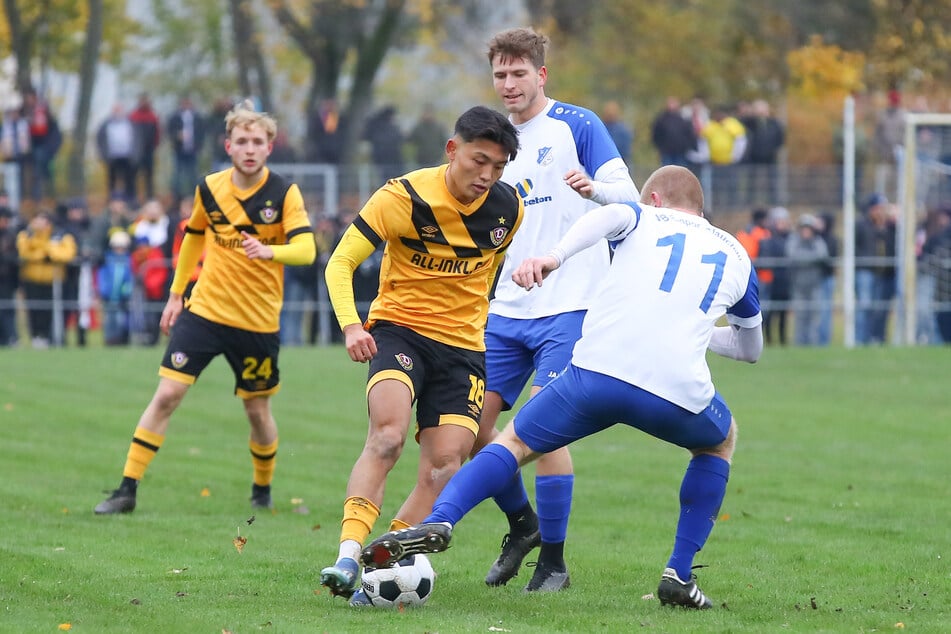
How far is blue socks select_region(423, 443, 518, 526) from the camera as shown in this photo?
5.95 meters

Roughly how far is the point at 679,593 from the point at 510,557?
1167 mm

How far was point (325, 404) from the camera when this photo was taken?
625 inches

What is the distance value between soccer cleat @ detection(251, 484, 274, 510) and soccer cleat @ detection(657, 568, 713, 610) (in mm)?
3947

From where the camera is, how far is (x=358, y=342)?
245 inches

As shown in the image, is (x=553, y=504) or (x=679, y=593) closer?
(x=679, y=593)

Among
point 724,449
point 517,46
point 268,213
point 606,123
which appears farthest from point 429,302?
point 606,123

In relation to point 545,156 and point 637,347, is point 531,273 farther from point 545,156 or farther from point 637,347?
point 545,156

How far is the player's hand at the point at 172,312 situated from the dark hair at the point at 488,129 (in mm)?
3388

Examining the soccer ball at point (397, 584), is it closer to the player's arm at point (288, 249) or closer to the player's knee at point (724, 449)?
the player's knee at point (724, 449)

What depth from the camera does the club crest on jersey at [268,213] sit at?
30.3ft

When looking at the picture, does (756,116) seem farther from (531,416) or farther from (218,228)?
(531,416)

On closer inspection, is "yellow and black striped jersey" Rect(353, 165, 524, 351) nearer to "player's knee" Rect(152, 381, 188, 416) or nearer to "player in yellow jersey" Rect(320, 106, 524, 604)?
"player in yellow jersey" Rect(320, 106, 524, 604)

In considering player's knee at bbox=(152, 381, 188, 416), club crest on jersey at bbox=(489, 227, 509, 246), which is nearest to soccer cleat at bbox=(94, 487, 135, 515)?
player's knee at bbox=(152, 381, 188, 416)

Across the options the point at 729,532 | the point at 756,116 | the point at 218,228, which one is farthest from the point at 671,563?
the point at 756,116
